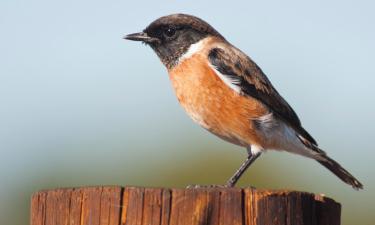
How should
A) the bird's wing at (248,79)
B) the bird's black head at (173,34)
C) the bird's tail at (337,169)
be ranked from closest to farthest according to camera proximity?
the bird's wing at (248,79) < the bird's black head at (173,34) < the bird's tail at (337,169)

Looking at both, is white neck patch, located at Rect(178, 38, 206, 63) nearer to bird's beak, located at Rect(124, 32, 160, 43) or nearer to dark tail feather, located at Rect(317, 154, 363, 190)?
bird's beak, located at Rect(124, 32, 160, 43)

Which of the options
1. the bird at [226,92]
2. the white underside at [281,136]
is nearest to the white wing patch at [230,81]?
the bird at [226,92]

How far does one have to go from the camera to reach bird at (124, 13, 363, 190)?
10188mm

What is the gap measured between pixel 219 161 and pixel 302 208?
11.4 metres

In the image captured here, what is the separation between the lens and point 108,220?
6238mm

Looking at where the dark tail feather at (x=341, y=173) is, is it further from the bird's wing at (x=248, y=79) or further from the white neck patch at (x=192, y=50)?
the white neck patch at (x=192, y=50)

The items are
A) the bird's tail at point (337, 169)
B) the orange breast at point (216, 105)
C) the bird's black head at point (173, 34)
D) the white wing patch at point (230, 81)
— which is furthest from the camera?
the bird's tail at point (337, 169)

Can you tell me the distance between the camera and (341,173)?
11.5 meters

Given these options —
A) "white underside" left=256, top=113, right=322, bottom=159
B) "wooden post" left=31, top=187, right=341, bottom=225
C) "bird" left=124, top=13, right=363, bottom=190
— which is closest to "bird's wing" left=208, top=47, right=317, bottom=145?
"bird" left=124, top=13, right=363, bottom=190

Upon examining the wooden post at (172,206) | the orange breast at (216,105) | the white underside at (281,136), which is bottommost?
the wooden post at (172,206)

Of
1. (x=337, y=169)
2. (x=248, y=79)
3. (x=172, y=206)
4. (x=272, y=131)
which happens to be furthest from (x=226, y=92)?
(x=172, y=206)

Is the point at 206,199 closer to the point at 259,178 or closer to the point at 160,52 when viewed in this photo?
the point at 160,52

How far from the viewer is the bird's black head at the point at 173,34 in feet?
36.6

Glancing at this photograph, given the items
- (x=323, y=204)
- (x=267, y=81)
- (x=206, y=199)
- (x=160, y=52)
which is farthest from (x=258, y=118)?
(x=206, y=199)
